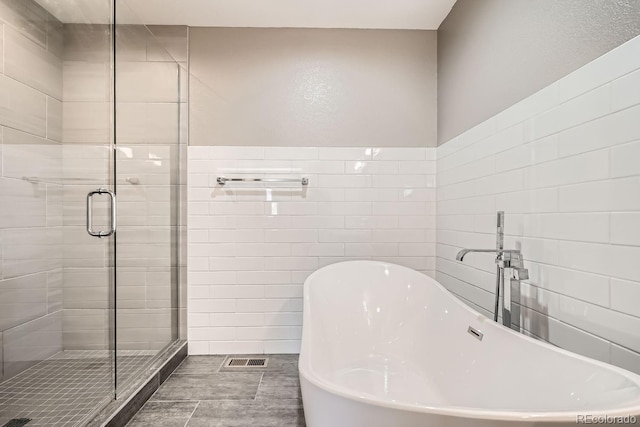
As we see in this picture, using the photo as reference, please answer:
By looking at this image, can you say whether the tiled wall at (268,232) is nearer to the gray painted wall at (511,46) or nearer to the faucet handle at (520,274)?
the gray painted wall at (511,46)

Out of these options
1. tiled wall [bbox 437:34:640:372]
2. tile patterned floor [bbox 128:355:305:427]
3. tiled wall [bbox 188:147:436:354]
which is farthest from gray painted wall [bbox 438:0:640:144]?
tile patterned floor [bbox 128:355:305:427]

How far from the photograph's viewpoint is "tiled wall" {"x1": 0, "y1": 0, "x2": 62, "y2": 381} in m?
1.64

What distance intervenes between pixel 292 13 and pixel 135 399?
2.61 m

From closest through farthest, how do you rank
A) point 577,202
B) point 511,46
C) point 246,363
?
point 577,202, point 511,46, point 246,363

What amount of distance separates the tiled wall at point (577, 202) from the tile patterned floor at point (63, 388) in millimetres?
2076

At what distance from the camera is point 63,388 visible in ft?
5.55

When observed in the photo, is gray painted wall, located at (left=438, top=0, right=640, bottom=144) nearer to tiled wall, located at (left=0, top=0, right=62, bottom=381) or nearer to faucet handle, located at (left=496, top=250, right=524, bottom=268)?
faucet handle, located at (left=496, top=250, right=524, bottom=268)

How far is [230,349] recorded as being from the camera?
2.59 m

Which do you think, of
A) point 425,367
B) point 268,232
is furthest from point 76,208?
point 425,367

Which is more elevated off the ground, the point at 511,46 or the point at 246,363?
the point at 511,46

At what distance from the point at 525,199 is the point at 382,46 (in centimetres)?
171

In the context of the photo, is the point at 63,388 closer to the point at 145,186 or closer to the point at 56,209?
the point at 56,209

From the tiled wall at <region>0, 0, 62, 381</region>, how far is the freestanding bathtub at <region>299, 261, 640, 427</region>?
1.43 meters

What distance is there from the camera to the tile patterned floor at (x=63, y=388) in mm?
1521
